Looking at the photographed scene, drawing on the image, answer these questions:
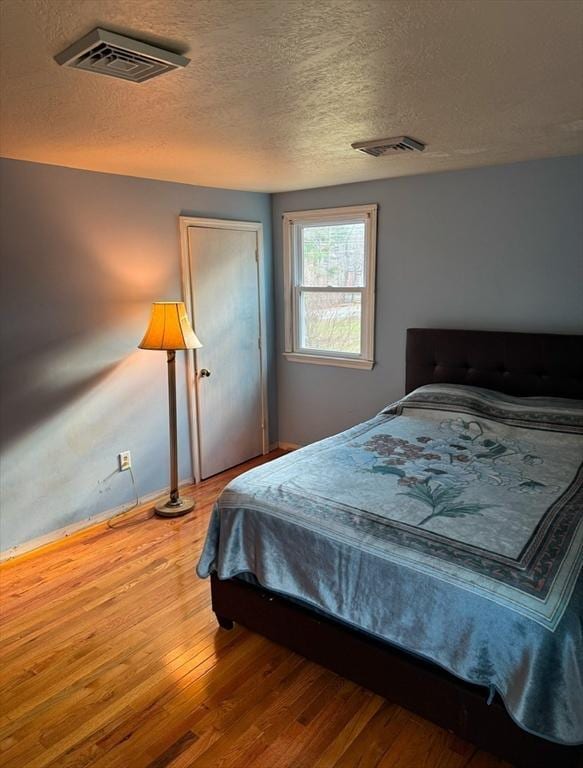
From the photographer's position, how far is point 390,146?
2.68 meters

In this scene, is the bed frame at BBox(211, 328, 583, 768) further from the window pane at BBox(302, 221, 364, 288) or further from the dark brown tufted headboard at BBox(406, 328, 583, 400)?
the window pane at BBox(302, 221, 364, 288)

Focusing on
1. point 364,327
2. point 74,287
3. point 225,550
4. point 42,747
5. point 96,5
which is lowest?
point 42,747

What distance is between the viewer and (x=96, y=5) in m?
1.21

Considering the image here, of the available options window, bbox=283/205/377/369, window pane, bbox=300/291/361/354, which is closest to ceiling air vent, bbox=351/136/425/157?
window, bbox=283/205/377/369

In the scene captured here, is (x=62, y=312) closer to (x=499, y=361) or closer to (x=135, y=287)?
(x=135, y=287)

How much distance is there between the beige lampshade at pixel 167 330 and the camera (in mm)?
3344

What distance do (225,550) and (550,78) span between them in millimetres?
2165

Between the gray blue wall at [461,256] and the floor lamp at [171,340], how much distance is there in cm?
139

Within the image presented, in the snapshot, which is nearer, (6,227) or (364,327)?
(6,227)

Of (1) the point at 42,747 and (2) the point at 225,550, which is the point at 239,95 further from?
(1) the point at 42,747

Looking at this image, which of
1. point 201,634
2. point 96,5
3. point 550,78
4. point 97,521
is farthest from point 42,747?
point 550,78

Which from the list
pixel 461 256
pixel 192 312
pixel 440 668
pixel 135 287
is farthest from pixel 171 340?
pixel 440 668

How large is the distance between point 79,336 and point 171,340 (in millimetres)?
559

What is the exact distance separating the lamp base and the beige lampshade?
113cm
